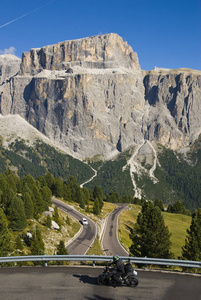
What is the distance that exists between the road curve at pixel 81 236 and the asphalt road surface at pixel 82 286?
34221mm

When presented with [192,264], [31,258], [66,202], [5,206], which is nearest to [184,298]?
[192,264]

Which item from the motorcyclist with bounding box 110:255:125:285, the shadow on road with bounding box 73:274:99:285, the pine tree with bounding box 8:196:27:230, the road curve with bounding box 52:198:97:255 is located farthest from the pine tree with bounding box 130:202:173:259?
the pine tree with bounding box 8:196:27:230

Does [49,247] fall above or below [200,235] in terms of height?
below

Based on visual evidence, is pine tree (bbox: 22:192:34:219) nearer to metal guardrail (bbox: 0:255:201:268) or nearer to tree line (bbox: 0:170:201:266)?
tree line (bbox: 0:170:201:266)

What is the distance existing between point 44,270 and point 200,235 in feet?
98.5

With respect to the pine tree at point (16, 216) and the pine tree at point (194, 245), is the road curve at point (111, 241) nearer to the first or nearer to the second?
the pine tree at point (194, 245)

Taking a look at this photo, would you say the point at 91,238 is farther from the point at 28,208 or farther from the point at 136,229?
the point at 136,229

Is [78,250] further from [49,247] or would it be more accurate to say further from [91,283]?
[91,283]

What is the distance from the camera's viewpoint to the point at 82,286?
1689cm

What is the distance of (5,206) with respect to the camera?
52.2 metres

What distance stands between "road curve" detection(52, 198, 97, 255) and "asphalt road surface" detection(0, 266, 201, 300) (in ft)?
112

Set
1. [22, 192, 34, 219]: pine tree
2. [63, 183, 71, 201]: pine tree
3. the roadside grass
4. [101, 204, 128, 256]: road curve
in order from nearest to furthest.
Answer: [22, 192, 34, 219]: pine tree → [101, 204, 128, 256]: road curve → the roadside grass → [63, 183, 71, 201]: pine tree

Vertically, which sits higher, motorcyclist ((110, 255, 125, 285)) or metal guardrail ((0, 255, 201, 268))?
motorcyclist ((110, 255, 125, 285))

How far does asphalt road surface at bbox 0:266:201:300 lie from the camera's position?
51.3 ft
